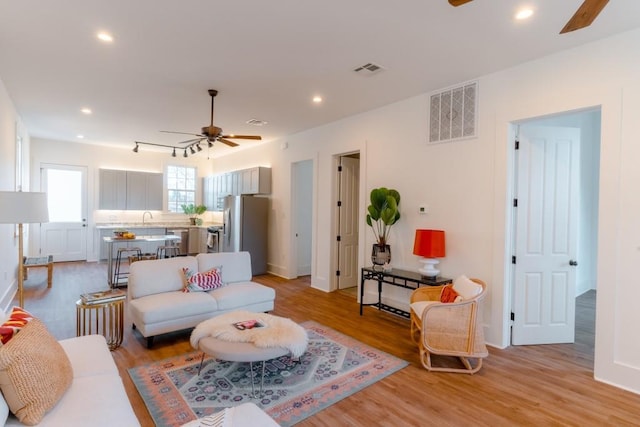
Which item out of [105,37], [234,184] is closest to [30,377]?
[105,37]

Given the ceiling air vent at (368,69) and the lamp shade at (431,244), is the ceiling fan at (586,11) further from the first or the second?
the lamp shade at (431,244)

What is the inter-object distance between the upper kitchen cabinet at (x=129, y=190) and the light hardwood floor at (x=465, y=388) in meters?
4.58

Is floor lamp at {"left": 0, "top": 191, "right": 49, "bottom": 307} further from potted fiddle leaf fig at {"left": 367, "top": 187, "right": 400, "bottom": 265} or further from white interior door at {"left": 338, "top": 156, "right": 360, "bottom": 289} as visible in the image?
white interior door at {"left": 338, "top": 156, "right": 360, "bottom": 289}

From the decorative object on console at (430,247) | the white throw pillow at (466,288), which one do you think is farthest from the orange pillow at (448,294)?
the decorative object on console at (430,247)

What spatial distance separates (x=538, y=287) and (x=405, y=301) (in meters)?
1.60

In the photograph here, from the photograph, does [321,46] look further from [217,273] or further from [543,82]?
[217,273]

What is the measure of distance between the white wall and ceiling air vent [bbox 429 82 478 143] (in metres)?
0.10

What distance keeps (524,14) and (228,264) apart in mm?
4034

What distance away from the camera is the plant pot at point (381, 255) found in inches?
176

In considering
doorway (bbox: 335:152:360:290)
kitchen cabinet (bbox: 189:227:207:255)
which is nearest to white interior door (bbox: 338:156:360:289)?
doorway (bbox: 335:152:360:290)

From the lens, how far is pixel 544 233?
3609mm

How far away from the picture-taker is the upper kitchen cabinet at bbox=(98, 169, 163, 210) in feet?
27.1

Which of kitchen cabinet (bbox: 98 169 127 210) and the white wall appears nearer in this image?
the white wall

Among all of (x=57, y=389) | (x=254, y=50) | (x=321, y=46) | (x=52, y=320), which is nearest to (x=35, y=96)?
(x=52, y=320)
